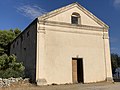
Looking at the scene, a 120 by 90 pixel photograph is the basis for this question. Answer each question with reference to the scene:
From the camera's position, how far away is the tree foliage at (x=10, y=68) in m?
15.7

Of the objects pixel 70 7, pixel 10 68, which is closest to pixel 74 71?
pixel 10 68

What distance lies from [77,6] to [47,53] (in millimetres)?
5976

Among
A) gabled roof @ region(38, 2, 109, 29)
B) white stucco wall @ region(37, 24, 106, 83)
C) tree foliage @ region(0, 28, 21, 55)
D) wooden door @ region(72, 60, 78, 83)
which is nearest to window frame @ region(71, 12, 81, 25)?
gabled roof @ region(38, 2, 109, 29)

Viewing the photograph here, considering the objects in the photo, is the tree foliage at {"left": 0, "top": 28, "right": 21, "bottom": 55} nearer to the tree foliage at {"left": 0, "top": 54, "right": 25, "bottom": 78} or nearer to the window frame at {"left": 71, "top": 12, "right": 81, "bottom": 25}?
the tree foliage at {"left": 0, "top": 54, "right": 25, "bottom": 78}

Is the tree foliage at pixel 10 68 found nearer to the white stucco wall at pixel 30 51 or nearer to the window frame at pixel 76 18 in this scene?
the white stucco wall at pixel 30 51

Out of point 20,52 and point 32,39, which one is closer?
point 32,39

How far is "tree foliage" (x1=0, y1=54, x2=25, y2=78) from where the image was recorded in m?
15.7

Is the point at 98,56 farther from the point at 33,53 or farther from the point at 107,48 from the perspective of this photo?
the point at 33,53

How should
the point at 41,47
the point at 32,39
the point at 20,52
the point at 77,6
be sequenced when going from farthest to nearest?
the point at 20,52 → the point at 77,6 → the point at 32,39 → the point at 41,47

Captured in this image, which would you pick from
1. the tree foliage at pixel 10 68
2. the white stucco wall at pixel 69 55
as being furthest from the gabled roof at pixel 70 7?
the tree foliage at pixel 10 68

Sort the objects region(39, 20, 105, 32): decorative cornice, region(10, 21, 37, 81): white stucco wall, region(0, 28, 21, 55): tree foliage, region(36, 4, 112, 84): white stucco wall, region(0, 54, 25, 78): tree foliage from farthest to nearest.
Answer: region(0, 28, 21, 55): tree foliage → region(39, 20, 105, 32): decorative cornice → region(10, 21, 37, 81): white stucco wall → region(36, 4, 112, 84): white stucco wall → region(0, 54, 25, 78): tree foliage

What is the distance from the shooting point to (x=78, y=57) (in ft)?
58.5

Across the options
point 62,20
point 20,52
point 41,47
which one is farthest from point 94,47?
point 20,52

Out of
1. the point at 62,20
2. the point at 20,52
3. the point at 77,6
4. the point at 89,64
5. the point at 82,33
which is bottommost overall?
the point at 89,64
